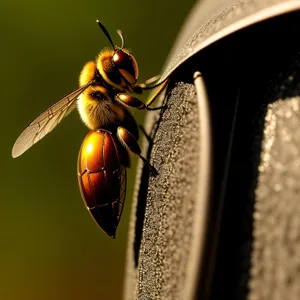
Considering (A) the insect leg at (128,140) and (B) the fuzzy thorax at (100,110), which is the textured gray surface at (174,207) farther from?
(B) the fuzzy thorax at (100,110)

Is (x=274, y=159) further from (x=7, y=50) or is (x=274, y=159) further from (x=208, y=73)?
(x=7, y=50)

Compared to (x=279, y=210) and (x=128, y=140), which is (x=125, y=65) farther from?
(x=279, y=210)

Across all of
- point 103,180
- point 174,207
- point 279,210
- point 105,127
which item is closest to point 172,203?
point 174,207

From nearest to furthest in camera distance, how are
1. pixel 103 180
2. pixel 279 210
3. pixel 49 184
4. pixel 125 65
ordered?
pixel 279 210 < pixel 103 180 < pixel 125 65 < pixel 49 184

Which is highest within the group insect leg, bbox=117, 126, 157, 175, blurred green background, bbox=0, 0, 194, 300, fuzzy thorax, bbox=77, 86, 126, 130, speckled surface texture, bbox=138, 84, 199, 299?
speckled surface texture, bbox=138, 84, 199, 299

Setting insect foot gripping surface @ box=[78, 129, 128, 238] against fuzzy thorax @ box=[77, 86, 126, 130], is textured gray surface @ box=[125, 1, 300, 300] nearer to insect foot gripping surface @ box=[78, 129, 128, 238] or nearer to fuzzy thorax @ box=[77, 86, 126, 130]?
insect foot gripping surface @ box=[78, 129, 128, 238]

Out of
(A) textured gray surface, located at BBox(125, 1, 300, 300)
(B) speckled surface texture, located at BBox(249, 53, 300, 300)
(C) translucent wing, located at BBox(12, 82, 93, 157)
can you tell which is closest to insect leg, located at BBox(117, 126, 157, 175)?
(C) translucent wing, located at BBox(12, 82, 93, 157)

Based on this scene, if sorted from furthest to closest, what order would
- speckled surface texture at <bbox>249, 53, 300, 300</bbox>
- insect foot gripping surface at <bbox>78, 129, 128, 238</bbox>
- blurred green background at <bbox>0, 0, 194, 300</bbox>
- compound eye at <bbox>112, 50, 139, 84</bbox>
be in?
blurred green background at <bbox>0, 0, 194, 300</bbox>, compound eye at <bbox>112, 50, 139, 84</bbox>, insect foot gripping surface at <bbox>78, 129, 128, 238</bbox>, speckled surface texture at <bbox>249, 53, 300, 300</bbox>

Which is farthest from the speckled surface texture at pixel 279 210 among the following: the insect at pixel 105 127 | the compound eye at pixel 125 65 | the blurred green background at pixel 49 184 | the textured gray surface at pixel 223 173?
the blurred green background at pixel 49 184

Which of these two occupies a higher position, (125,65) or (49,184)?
(125,65)
